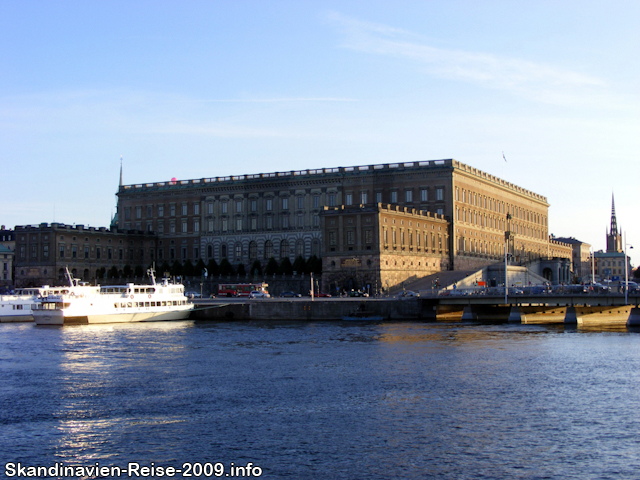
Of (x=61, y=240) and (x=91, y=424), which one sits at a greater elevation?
(x=61, y=240)

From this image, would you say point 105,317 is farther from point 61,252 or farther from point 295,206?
point 295,206

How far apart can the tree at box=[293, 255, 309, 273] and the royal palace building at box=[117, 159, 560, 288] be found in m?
4.38

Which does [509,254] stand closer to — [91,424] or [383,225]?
[383,225]

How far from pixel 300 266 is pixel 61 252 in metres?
43.8

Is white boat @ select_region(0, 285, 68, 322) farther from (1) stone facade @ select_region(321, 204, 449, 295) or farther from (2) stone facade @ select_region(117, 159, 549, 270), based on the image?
(2) stone facade @ select_region(117, 159, 549, 270)

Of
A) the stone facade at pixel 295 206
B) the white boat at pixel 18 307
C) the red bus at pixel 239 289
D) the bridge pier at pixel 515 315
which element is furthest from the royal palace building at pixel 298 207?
the white boat at pixel 18 307

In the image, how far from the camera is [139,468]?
27797 mm

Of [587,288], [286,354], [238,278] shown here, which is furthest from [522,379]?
[238,278]

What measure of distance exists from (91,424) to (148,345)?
29566 mm

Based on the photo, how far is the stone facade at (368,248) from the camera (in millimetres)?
110688

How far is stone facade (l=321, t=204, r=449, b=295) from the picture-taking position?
363 feet

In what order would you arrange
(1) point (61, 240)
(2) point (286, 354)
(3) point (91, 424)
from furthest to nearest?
1. (1) point (61, 240)
2. (2) point (286, 354)
3. (3) point (91, 424)

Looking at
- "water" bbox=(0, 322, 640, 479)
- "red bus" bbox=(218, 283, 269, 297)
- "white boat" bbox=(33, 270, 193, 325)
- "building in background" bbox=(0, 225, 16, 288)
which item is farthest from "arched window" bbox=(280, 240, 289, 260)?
"water" bbox=(0, 322, 640, 479)

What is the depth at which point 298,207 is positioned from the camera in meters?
139
